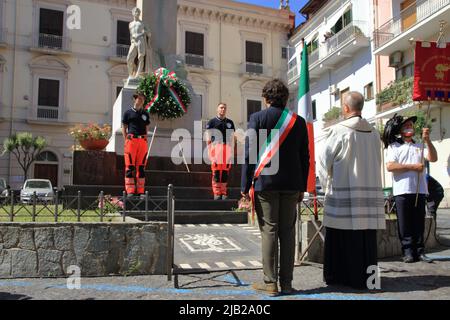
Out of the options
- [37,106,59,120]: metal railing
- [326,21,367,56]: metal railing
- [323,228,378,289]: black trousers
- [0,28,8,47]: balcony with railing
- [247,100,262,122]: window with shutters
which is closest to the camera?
[323,228,378,289]: black trousers

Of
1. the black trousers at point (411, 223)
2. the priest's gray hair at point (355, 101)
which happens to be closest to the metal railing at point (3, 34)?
the priest's gray hair at point (355, 101)

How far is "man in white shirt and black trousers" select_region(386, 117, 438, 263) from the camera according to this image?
5.78 meters

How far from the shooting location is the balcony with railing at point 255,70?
36188mm

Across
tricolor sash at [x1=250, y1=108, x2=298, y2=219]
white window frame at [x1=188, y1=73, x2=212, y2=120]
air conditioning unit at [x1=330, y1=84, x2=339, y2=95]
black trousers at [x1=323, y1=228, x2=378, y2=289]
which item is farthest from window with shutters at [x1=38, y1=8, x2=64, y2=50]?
black trousers at [x1=323, y1=228, x2=378, y2=289]

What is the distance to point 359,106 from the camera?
15.9 ft

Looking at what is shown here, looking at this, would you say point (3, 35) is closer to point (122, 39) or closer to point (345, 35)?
point (122, 39)

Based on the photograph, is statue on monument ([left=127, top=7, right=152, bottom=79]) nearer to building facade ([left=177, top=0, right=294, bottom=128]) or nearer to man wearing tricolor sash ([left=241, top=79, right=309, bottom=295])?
man wearing tricolor sash ([left=241, top=79, right=309, bottom=295])

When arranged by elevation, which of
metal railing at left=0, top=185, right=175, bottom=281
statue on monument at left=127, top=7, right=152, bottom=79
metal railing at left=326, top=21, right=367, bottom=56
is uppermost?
metal railing at left=326, top=21, right=367, bottom=56

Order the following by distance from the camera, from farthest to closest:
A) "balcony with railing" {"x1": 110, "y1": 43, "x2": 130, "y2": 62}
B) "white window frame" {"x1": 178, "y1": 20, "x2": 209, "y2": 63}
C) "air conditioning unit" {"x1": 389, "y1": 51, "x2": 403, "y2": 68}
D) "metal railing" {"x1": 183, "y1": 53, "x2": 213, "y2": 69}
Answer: "metal railing" {"x1": 183, "y1": 53, "x2": 213, "y2": 69}
"white window frame" {"x1": 178, "y1": 20, "x2": 209, "y2": 63}
"balcony with railing" {"x1": 110, "y1": 43, "x2": 130, "y2": 62}
"air conditioning unit" {"x1": 389, "y1": 51, "x2": 403, "y2": 68}

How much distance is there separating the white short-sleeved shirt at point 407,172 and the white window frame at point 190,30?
29029mm

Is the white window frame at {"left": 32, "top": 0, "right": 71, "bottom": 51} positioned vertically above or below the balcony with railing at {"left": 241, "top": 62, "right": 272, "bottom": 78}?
above

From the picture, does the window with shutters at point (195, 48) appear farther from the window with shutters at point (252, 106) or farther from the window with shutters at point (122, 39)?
the window with shutters at point (252, 106)

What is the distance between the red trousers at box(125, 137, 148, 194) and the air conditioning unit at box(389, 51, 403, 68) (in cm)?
1905
